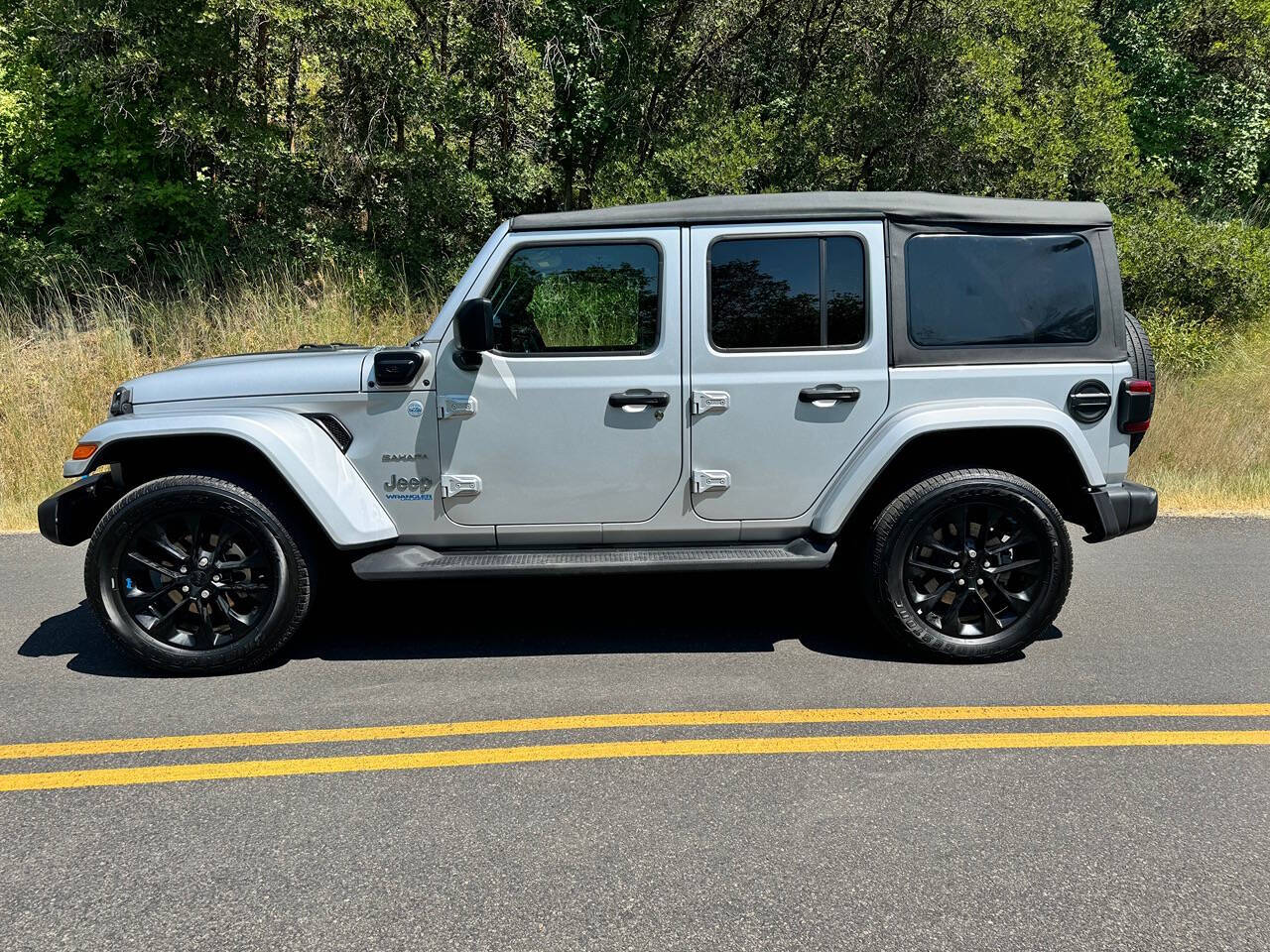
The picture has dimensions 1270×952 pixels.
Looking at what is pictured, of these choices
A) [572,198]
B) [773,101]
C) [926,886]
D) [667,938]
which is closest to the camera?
[667,938]

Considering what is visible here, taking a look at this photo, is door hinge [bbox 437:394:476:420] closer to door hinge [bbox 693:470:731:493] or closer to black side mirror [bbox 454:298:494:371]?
black side mirror [bbox 454:298:494:371]

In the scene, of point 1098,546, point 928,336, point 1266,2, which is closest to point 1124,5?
point 1266,2

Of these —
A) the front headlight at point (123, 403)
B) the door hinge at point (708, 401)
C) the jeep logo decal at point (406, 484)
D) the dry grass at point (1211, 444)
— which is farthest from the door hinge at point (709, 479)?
the dry grass at point (1211, 444)

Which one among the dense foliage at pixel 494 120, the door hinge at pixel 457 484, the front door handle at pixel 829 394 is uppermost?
the dense foliage at pixel 494 120

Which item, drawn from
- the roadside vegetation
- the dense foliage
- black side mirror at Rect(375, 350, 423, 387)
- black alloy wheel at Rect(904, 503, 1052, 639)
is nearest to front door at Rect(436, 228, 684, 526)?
black side mirror at Rect(375, 350, 423, 387)

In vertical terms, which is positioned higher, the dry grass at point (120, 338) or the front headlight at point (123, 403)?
the front headlight at point (123, 403)

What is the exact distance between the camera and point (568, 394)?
14.5 feet

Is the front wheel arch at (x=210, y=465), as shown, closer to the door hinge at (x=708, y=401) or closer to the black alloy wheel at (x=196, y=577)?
the black alloy wheel at (x=196, y=577)

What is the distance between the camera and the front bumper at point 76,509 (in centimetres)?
434

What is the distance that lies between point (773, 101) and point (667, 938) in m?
12.7

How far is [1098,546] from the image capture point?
6660 mm

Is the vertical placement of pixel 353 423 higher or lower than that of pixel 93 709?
higher

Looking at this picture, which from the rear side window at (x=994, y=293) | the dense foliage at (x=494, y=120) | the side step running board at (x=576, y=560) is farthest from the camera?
the dense foliage at (x=494, y=120)

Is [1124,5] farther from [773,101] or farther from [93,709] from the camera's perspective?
[93,709]
